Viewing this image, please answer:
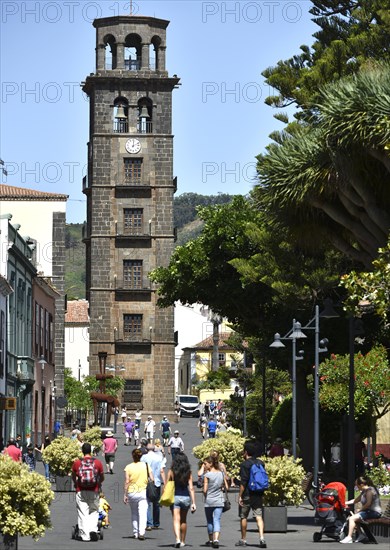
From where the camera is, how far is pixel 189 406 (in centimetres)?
11075

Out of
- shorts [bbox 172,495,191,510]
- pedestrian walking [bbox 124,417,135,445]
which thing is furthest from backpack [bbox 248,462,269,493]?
pedestrian walking [bbox 124,417,135,445]

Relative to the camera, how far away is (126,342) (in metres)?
97.7

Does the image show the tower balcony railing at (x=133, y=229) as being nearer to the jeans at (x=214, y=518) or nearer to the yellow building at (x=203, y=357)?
the yellow building at (x=203, y=357)

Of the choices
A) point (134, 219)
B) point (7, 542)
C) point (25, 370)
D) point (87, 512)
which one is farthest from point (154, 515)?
point (134, 219)

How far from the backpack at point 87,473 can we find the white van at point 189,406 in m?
86.8

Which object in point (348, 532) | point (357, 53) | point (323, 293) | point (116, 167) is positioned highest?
point (116, 167)

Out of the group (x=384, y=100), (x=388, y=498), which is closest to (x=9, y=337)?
(x=388, y=498)

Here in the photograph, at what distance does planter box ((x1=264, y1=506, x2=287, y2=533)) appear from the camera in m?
25.7

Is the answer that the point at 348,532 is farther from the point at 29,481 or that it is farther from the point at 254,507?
the point at 29,481

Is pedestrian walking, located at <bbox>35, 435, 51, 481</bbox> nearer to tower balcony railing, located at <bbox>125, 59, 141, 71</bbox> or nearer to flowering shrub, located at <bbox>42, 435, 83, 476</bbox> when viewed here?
flowering shrub, located at <bbox>42, 435, 83, 476</bbox>

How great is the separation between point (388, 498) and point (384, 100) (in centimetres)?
859

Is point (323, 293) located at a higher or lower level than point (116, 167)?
lower

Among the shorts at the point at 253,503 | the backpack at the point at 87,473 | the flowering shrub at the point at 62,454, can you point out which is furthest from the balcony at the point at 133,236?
the shorts at the point at 253,503

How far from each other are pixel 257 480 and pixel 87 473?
2.74 m
